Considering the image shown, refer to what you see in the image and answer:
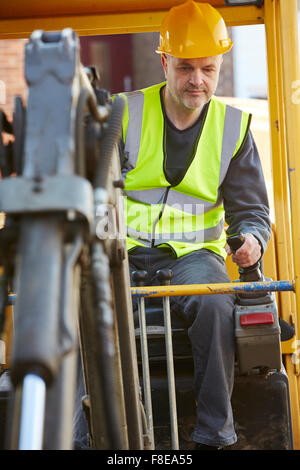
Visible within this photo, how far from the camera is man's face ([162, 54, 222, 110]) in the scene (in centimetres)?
355

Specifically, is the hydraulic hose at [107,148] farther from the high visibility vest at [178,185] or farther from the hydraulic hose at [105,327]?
the high visibility vest at [178,185]

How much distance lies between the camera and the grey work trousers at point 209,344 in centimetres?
→ 291

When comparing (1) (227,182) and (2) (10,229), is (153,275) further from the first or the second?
(2) (10,229)

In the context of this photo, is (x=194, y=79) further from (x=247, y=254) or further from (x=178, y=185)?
(x=247, y=254)

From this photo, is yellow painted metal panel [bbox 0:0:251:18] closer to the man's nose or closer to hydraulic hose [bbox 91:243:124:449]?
the man's nose

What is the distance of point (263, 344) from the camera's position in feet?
9.98

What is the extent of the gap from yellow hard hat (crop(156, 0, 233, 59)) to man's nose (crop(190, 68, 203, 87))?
0.07 metres

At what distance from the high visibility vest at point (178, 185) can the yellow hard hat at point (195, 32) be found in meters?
0.33

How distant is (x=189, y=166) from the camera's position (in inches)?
140

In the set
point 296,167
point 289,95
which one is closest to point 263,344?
point 296,167

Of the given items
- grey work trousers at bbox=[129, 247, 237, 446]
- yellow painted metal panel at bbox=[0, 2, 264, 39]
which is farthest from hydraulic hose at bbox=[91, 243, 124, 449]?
yellow painted metal panel at bbox=[0, 2, 264, 39]

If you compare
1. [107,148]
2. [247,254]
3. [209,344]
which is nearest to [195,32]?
[247,254]

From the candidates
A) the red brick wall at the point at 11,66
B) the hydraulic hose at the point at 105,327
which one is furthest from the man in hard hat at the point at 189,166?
the red brick wall at the point at 11,66
